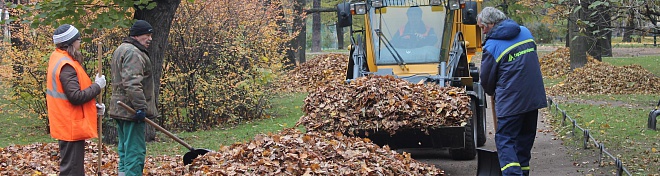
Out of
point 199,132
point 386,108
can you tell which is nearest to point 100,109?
point 386,108

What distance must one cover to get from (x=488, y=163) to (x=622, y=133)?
5.74 meters

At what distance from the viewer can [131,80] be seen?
7.65m

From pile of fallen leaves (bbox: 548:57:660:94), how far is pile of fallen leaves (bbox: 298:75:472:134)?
14231 millimetres

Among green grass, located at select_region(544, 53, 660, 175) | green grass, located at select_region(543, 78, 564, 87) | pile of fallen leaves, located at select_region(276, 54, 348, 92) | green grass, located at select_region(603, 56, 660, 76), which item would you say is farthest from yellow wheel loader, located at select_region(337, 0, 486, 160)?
green grass, located at select_region(603, 56, 660, 76)

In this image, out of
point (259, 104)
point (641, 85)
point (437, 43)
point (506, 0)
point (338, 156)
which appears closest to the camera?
point (338, 156)

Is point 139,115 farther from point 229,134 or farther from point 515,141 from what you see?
point 229,134

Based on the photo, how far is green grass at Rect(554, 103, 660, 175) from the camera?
10086 mm

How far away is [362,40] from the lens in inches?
483

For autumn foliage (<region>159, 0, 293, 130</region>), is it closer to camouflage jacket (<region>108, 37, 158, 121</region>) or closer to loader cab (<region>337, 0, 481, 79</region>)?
loader cab (<region>337, 0, 481, 79</region>)

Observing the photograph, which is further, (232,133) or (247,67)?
(247,67)

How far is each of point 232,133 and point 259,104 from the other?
3.20 m

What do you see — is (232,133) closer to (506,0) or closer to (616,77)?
(616,77)

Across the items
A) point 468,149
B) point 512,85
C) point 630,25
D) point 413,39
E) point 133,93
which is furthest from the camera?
point 413,39

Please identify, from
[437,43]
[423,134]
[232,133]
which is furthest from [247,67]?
[423,134]
